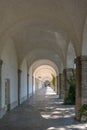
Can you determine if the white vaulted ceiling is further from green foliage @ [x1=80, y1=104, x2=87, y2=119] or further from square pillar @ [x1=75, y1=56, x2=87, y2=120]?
green foliage @ [x1=80, y1=104, x2=87, y2=119]

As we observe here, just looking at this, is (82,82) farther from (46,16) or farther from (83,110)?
(46,16)

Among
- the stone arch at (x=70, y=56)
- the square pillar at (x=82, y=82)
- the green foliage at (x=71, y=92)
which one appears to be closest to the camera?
the square pillar at (x=82, y=82)

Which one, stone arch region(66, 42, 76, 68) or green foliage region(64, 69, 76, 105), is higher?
stone arch region(66, 42, 76, 68)

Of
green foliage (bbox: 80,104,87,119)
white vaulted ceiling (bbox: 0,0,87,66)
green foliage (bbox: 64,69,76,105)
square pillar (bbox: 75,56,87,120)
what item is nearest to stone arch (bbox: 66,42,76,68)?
green foliage (bbox: 64,69,76,105)

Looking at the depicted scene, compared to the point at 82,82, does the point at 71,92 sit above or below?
below

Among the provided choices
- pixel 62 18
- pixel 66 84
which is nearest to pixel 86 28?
pixel 62 18

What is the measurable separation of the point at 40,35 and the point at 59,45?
2.31 m

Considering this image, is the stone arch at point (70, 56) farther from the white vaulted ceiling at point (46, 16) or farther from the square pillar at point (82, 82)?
the square pillar at point (82, 82)

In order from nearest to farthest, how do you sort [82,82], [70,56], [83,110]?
→ [83,110] < [82,82] < [70,56]

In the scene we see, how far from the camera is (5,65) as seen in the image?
1700 cm

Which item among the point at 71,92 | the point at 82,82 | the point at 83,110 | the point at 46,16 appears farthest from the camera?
the point at 71,92

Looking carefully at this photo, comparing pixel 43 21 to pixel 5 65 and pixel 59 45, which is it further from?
pixel 59 45

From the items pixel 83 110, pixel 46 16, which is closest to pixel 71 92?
pixel 83 110

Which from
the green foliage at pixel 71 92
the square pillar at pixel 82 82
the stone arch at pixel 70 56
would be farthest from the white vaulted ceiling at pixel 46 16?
the green foliage at pixel 71 92
